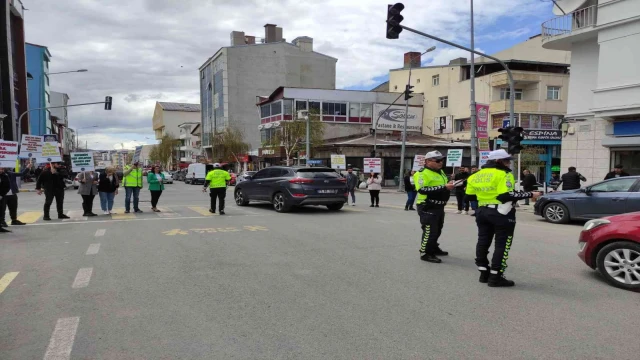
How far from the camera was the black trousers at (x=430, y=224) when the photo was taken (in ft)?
22.6

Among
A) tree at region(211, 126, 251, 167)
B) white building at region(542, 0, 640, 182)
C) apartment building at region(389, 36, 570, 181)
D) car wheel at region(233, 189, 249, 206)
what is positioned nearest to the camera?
car wheel at region(233, 189, 249, 206)

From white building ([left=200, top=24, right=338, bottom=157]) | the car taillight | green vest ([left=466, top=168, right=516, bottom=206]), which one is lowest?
the car taillight

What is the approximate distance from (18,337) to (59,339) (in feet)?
1.29

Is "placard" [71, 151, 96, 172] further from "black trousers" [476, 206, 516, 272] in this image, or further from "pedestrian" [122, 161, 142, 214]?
"black trousers" [476, 206, 516, 272]

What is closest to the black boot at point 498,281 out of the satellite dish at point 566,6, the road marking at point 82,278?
the road marking at point 82,278

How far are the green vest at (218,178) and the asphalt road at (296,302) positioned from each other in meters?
4.74

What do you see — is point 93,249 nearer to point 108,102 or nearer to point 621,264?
point 621,264

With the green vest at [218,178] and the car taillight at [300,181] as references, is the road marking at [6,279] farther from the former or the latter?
the car taillight at [300,181]

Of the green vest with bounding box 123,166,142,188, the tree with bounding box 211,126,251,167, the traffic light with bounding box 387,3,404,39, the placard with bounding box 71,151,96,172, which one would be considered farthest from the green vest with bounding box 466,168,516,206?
the tree with bounding box 211,126,251,167

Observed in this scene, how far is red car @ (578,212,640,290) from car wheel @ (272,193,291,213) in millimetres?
9117

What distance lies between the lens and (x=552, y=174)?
123 ft

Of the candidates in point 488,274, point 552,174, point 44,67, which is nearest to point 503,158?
point 488,274

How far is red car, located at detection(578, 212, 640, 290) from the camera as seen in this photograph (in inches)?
215

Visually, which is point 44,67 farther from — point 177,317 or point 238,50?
point 177,317
